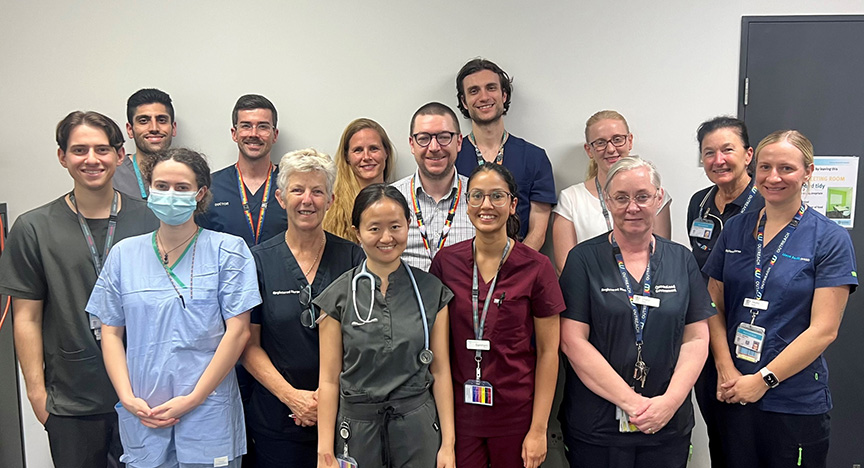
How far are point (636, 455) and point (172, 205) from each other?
6.32ft

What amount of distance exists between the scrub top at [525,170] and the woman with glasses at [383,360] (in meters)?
1.07

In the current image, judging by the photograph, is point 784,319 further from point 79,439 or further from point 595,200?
point 79,439

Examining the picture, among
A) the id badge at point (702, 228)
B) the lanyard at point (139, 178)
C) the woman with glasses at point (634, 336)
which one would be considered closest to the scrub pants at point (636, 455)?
the woman with glasses at point (634, 336)

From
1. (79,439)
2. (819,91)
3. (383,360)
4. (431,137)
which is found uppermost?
(819,91)

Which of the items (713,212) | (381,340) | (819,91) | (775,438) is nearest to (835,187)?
(819,91)

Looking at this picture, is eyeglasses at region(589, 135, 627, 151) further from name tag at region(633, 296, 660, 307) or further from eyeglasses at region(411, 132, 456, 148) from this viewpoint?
name tag at region(633, 296, 660, 307)

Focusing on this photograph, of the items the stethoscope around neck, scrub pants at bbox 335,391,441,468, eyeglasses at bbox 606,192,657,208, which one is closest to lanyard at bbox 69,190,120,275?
the stethoscope around neck

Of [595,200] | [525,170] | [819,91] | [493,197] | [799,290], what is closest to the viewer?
[493,197]

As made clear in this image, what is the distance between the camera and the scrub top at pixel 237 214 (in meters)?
2.68

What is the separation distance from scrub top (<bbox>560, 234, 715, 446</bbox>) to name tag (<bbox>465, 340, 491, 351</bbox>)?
0.34 metres

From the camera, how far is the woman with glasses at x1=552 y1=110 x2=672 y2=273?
276cm

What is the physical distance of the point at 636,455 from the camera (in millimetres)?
2033

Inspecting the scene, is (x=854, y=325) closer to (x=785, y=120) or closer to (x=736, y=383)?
(x=785, y=120)

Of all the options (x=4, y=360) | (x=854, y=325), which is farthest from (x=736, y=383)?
(x=4, y=360)
